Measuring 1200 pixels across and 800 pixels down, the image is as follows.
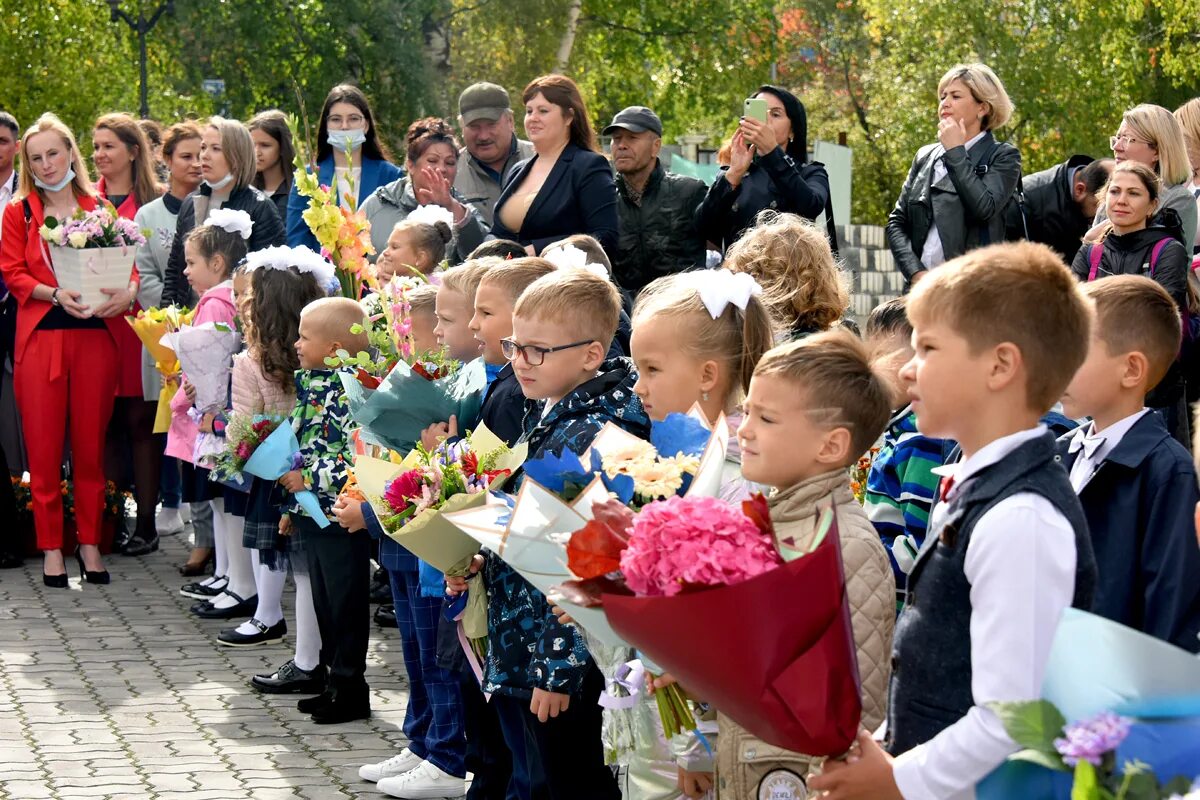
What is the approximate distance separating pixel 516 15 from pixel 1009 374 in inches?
1324

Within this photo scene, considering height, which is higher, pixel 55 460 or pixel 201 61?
pixel 201 61

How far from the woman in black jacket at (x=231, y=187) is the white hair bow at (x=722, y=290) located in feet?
17.7

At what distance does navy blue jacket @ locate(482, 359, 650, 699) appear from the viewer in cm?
427

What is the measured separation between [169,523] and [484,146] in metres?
3.84

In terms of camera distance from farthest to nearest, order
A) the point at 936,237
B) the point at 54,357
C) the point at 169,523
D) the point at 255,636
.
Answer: the point at 169,523, the point at 54,357, the point at 936,237, the point at 255,636

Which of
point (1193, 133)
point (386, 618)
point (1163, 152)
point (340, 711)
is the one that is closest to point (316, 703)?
point (340, 711)

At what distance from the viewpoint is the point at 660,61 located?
39.4m

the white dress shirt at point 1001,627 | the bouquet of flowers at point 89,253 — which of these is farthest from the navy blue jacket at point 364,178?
the white dress shirt at point 1001,627

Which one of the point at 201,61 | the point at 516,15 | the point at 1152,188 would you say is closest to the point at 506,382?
the point at 1152,188

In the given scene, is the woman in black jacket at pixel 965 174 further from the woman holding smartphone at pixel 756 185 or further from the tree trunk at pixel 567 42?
the tree trunk at pixel 567 42

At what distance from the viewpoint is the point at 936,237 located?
8227 mm

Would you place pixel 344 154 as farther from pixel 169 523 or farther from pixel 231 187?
pixel 169 523

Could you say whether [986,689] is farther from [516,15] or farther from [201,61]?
[516,15]

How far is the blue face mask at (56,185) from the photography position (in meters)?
9.56
